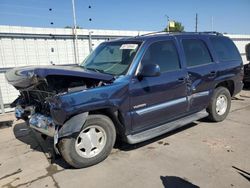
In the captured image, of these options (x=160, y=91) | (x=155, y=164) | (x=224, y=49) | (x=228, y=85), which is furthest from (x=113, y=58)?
(x=228, y=85)

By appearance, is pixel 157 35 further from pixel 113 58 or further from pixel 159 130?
pixel 159 130

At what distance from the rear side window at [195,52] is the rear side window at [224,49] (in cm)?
39

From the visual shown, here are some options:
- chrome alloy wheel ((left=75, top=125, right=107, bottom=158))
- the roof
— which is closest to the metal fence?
the roof

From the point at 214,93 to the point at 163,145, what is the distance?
190 centimetres

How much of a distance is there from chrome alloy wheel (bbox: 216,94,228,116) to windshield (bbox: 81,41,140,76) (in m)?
2.62

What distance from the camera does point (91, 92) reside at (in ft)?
12.1

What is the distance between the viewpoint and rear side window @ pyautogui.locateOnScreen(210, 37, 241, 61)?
5.78m

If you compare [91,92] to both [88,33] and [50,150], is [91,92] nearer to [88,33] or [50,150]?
[50,150]

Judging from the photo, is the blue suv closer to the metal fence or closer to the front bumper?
the front bumper

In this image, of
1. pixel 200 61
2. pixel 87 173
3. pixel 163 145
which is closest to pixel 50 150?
pixel 87 173

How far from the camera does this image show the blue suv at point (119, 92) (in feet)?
12.0

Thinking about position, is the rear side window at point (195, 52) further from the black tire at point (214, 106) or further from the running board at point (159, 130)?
the running board at point (159, 130)

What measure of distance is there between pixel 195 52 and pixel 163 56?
3.20ft

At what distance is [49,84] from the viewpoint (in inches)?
155
